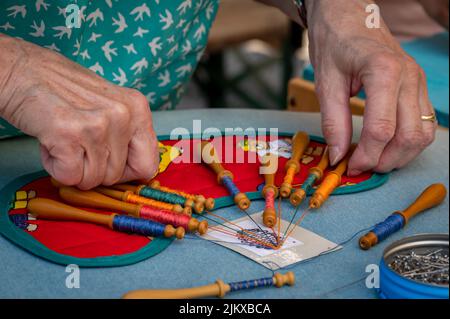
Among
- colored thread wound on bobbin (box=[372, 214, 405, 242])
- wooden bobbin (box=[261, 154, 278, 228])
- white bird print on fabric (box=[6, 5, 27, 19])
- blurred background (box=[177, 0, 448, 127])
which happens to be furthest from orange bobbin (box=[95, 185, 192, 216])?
blurred background (box=[177, 0, 448, 127])

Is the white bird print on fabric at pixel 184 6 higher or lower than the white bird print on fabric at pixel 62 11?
lower

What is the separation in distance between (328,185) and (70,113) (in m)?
0.38

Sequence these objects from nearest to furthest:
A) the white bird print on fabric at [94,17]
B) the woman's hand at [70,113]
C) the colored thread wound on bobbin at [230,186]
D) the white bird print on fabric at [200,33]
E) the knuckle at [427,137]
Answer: the woman's hand at [70,113], the colored thread wound on bobbin at [230,186], the knuckle at [427,137], the white bird print on fabric at [94,17], the white bird print on fabric at [200,33]

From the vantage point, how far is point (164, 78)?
4.25 feet

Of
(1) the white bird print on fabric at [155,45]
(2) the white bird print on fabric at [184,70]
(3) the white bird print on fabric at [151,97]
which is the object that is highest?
Answer: (1) the white bird print on fabric at [155,45]

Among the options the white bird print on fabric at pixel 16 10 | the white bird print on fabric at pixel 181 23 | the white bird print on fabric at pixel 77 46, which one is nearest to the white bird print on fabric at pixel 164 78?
the white bird print on fabric at pixel 181 23

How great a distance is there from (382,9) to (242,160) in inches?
48.4

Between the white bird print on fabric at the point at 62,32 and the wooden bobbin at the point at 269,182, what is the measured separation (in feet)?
1.27

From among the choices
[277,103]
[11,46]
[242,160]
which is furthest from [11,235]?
[277,103]

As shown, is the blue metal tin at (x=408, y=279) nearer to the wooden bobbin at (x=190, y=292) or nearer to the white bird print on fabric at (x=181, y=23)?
the wooden bobbin at (x=190, y=292)

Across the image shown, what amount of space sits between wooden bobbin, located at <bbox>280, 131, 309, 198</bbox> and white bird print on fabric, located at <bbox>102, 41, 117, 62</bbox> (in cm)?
37

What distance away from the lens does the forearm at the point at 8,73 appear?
790 millimetres

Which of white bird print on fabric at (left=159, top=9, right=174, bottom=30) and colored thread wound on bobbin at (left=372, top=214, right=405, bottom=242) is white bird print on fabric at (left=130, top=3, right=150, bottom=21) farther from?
colored thread wound on bobbin at (left=372, top=214, right=405, bottom=242)

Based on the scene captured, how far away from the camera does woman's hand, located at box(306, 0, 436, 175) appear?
0.96 meters
